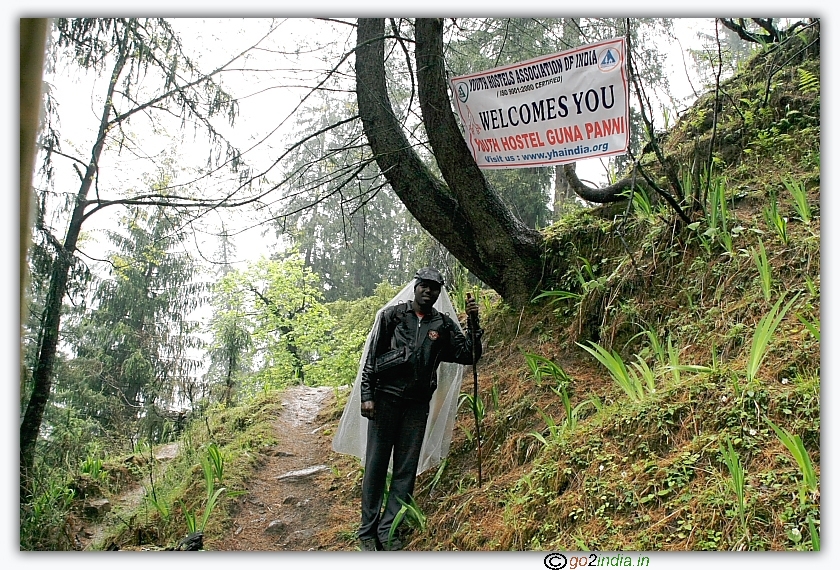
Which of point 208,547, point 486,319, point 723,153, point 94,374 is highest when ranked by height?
point 723,153

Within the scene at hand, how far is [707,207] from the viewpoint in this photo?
391cm

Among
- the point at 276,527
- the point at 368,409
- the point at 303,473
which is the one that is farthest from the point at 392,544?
the point at 303,473

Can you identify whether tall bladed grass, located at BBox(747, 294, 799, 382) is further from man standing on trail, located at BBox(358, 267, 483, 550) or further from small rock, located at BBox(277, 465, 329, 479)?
small rock, located at BBox(277, 465, 329, 479)

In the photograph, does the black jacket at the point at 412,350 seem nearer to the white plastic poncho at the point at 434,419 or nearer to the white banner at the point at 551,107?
the white plastic poncho at the point at 434,419

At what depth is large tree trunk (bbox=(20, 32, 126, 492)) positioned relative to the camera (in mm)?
3775

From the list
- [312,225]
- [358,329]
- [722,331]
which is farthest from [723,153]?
[312,225]

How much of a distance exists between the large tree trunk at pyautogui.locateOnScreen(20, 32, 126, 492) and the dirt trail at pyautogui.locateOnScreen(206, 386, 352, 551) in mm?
1328

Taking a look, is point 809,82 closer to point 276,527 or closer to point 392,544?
point 392,544

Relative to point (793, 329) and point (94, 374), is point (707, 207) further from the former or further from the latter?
point (94, 374)

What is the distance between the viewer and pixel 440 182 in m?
4.71

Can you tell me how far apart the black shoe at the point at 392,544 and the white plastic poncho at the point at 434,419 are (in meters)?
0.59

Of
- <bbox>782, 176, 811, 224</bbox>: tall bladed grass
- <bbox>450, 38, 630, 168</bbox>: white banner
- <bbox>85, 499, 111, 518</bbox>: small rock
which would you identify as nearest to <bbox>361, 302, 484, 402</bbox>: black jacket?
<bbox>450, 38, 630, 168</bbox>: white banner

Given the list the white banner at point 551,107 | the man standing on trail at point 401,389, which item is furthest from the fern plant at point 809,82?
the man standing on trail at point 401,389

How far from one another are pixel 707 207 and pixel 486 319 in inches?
80.0
